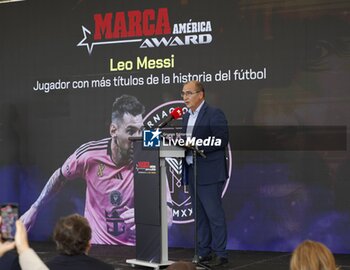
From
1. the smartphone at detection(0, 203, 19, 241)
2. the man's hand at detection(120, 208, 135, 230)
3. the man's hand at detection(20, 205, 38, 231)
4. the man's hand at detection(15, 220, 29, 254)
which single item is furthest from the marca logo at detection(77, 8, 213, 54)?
the man's hand at detection(15, 220, 29, 254)

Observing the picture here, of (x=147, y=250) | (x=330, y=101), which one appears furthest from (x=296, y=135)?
(x=147, y=250)

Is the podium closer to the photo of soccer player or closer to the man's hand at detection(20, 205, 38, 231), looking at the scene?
the photo of soccer player

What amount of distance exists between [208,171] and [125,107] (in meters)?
1.92

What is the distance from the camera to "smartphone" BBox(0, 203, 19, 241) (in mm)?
2809

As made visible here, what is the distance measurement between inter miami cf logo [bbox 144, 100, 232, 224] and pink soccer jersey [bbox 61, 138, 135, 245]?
47 centimetres

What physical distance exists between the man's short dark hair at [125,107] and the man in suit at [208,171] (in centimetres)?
156

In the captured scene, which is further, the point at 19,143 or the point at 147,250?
the point at 19,143

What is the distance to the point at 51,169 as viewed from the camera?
7664mm

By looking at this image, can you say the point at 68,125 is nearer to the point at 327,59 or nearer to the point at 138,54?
the point at 138,54

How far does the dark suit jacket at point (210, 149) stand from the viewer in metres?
5.59

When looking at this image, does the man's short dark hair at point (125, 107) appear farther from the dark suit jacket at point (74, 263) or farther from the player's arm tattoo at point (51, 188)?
the dark suit jacket at point (74, 263)

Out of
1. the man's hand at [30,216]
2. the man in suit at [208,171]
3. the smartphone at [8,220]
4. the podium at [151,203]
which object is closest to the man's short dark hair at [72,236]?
the smartphone at [8,220]

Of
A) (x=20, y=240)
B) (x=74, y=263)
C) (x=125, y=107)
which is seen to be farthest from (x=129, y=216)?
(x=20, y=240)

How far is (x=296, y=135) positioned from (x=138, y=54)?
1.94 m
